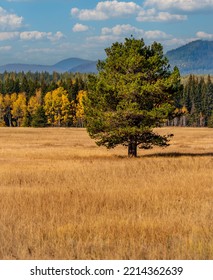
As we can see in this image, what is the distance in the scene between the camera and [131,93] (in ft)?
95.9

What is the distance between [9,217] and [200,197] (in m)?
5.58

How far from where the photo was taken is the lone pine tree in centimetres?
2909

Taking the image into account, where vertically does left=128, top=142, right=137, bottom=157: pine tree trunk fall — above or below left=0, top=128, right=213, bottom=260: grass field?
below

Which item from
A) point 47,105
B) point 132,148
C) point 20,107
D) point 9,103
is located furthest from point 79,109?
point 132,148

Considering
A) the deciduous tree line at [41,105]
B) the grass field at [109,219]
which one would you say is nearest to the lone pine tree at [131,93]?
the grass field at [109,219]

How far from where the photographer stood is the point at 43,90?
123 m

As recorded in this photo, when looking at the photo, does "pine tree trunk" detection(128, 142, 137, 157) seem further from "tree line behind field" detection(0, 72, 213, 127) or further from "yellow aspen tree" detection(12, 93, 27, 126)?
"yellow aspen tree" detection(12, 93, 27, 126)

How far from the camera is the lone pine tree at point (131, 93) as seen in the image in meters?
29.1

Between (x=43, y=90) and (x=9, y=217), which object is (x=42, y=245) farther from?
(x=43, y=90)

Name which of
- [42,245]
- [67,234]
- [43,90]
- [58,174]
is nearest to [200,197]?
[67,234]

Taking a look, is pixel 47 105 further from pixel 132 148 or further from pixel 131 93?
pixel 131 93

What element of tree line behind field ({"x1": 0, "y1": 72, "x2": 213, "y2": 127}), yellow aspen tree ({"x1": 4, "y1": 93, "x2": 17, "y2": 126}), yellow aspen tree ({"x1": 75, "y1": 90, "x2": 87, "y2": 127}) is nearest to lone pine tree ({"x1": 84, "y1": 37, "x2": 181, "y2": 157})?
tree line behind field ({"x1": 0, "y1": 72, "x2": 213, "y2": 127})

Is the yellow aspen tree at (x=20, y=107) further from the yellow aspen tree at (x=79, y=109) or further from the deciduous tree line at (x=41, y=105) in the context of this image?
the yellow aspen tree at (x=79, y=109)

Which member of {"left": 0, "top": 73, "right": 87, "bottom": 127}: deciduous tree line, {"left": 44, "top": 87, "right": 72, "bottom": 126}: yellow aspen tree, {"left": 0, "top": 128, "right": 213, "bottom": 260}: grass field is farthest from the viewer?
{"left": 0, "top": 73, "right": 87, "bottom": 127}: deciduous tree line
